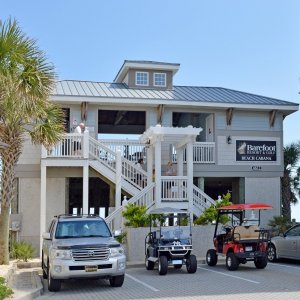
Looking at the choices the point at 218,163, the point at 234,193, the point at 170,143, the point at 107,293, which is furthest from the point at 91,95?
the point at 107,293

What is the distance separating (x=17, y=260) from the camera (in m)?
19.0

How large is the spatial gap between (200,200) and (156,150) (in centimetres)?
314

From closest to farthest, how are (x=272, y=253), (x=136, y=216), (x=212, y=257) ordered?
(x=212, y=257) → (x=136, y=216) → (x=272, y=253)

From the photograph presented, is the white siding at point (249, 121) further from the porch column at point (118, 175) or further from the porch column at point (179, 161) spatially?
the porch column at point (118, 175)

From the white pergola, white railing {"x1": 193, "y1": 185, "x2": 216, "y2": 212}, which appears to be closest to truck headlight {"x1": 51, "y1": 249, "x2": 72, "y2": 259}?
the white pergola

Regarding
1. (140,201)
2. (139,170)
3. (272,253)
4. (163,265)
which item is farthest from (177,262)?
(139,170)

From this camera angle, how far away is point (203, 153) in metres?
24.9

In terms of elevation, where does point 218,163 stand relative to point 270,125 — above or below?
below

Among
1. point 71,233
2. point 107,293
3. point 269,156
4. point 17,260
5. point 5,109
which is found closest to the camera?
point 107,293

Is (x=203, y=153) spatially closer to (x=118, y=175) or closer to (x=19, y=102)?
(x=118, y=175)

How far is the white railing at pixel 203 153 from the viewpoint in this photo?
2480 centimetres

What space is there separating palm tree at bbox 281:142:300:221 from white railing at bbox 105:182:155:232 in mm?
10045

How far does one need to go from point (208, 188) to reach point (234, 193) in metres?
5.06

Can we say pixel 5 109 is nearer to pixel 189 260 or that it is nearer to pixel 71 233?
pixel 71 233
